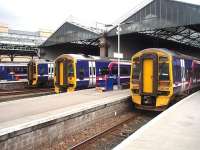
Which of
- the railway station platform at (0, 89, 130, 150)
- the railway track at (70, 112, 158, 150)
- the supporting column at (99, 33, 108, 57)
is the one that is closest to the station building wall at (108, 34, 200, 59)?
the supporting column at (99, 33, 108, 57)

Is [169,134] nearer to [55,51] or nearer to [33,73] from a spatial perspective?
[33,73]

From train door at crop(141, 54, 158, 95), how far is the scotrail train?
717cm

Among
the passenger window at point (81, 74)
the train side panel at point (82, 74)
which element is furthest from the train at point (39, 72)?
the passenger window at point (81, 74)

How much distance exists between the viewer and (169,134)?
8172 mm

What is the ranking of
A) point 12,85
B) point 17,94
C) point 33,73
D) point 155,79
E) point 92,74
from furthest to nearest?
point 12,85 → point 33,73 → point 17,94 → point 92,74 → point 155,79

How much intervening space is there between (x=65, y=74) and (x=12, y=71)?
13.8m

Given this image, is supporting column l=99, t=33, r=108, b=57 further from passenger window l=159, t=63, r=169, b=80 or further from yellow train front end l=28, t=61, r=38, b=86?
passenger window l=159, t=63, r=169, b=80

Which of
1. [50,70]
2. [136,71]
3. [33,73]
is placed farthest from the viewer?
[50,70]

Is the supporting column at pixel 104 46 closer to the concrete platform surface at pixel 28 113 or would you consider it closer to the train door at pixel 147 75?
the train door at pixel 147 75

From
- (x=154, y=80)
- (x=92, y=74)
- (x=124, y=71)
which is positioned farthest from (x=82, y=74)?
(x=154, y=80)

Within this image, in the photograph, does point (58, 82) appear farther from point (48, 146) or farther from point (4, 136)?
point (4, 136)

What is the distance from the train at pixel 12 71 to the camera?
103ft

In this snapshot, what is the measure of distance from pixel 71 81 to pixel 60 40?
22510 millimetres

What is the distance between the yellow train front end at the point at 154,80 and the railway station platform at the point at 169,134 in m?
2.34
